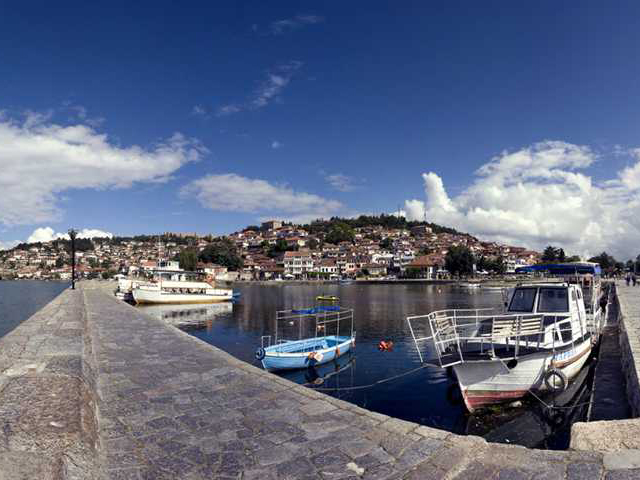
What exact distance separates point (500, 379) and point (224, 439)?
8.65 meters

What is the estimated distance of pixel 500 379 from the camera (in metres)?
11.1

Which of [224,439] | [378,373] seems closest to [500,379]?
[378,373]

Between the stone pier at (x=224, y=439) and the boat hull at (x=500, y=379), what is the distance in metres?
6.00

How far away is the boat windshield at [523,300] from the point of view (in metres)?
14.1

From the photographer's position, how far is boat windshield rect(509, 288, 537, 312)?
14148mm

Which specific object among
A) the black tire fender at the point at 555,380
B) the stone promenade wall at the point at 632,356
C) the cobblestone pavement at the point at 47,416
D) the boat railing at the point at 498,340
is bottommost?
the black tire fender at the point at 555,380

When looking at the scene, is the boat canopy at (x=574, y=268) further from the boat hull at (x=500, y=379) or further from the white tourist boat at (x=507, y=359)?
the boat hull at (x=500, y=379)

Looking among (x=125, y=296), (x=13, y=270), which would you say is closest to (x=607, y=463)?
(x=125, y=296)

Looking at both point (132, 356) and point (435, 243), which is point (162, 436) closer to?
point (132, 356)

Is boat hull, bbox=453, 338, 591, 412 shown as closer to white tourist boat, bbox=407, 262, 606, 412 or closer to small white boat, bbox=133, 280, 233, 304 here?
white tourist boat, bbox=407, 262, 606, 412

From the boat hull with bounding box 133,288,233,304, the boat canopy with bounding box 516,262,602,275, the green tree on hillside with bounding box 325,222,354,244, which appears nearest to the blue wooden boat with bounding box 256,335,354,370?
the boat canopy with bounding box 516,262,602,275

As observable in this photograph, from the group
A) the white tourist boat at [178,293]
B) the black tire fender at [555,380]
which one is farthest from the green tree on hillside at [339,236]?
the black tire fender at [555,380]

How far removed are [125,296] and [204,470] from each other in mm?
48032

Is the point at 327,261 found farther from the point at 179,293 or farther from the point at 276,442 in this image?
the point at 276,442
